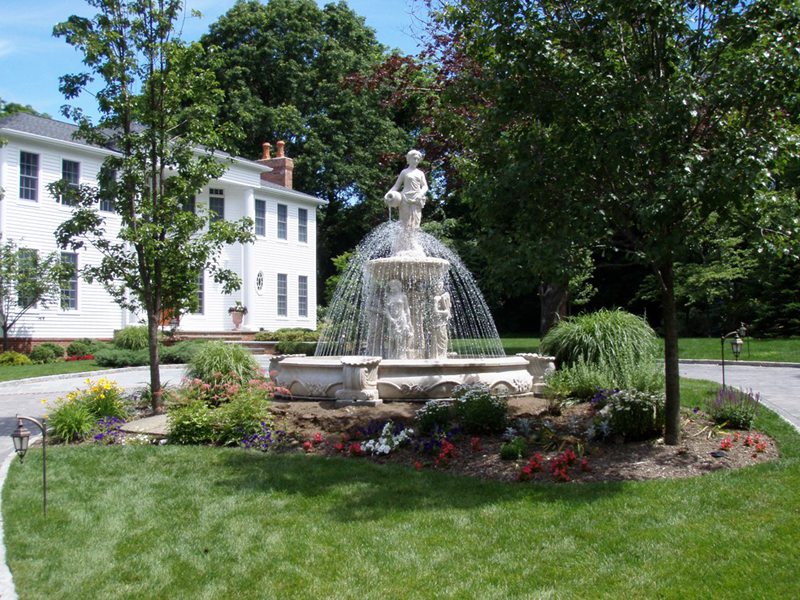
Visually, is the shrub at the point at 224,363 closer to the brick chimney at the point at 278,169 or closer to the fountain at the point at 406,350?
the fountain at the point at 406,350

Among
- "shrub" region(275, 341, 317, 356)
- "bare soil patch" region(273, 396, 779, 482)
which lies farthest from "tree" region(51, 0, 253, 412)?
"shrub" region(275, 341, 317, 356)

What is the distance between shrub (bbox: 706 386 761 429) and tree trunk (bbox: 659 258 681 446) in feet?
4.35

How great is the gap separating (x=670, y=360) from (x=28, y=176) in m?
24.0

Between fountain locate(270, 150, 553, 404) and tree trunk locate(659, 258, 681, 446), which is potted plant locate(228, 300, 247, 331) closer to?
fountain locate(270, 150, 553, 404)

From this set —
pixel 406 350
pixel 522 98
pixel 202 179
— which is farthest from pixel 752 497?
pixel 202 179

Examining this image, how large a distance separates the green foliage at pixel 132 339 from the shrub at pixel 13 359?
3.12 m

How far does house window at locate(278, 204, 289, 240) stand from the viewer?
35.1 m

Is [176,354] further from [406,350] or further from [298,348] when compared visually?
[406,350]

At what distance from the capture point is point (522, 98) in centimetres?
738

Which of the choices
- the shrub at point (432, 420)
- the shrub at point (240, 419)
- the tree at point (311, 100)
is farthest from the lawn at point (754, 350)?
the tree at point (311, 100)

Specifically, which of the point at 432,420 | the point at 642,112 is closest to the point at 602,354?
the point at 432,420

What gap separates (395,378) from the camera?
10.6 meters

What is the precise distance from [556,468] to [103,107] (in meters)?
8.54

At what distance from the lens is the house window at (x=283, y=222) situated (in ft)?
115
